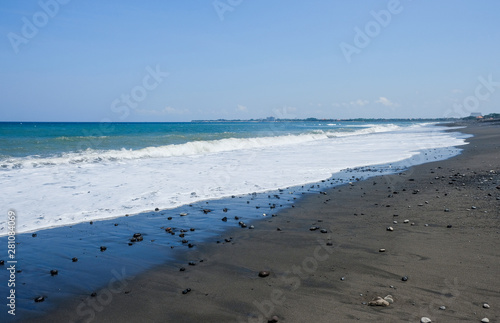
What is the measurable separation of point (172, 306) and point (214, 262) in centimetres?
147

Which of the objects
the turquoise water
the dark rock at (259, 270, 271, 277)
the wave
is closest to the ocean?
the dark rock at (259, 270, 271, 277)

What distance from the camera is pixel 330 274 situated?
203 inches

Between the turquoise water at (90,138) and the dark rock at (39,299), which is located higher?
the turquoise water at (90,138)

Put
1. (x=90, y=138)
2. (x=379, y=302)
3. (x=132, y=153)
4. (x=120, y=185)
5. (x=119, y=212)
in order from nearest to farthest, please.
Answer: (x=379, y=302)
(x=119, y=212)
(x=120, y=185)
(x=132, y=153)
(x=90, y=138)

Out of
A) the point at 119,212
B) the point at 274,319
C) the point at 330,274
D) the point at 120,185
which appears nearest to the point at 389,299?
the point at 330,274

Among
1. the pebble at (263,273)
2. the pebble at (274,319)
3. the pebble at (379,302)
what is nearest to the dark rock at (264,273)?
the pebble at (263,273)

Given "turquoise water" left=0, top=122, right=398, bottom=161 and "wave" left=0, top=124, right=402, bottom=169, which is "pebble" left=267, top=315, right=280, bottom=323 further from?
"turquoise water" left=0, top=122, right=398, bottom=161

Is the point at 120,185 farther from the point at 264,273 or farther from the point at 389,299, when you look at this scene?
the point at 389,299

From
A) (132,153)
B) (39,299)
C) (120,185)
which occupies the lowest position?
(39,299)

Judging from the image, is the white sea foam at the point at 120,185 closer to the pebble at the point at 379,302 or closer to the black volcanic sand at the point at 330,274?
the black volcanic sand at the point at 330,274

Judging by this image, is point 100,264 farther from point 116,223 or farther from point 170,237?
point 116,223

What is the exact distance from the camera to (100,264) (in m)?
5.80

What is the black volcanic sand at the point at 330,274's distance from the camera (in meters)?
4.17

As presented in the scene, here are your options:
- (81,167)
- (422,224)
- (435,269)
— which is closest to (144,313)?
(435,269)
